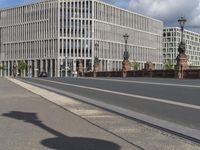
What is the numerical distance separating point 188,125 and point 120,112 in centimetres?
339

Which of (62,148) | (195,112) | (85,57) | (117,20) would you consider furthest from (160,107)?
(117,20)

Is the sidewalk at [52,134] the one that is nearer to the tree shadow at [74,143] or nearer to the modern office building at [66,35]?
the tree shadow at [74,143]

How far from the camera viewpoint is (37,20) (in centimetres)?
16625

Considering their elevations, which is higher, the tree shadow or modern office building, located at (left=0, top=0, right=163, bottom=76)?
modern office building, located at (left=0, top=0, right=163, bottom=76)

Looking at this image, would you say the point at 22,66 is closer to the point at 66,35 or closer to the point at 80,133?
the point at 66,35

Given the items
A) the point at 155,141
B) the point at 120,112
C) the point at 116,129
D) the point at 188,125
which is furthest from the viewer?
the point at 120,112

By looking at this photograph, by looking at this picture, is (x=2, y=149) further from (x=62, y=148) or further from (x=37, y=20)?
(x=37, y=20)

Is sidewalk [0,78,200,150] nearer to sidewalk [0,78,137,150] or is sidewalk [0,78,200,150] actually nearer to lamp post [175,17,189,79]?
sidewalk [0,78,137,150]

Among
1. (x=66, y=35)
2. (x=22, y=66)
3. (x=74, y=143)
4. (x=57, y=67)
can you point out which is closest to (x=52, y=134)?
(x=74, y=143)

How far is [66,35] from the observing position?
158 meters

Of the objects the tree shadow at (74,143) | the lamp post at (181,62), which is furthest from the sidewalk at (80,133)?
the lamp post at (181,62)

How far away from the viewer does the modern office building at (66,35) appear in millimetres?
158250

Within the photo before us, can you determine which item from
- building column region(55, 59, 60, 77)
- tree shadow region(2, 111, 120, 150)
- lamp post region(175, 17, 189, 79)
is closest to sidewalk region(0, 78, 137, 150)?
tree shadow region(2, 111, 120, 150)

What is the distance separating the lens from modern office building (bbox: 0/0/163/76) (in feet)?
519
